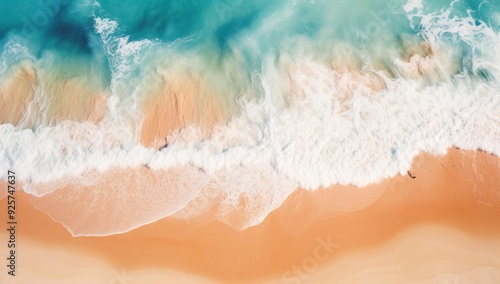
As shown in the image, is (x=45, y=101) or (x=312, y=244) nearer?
(x=312, y=244)

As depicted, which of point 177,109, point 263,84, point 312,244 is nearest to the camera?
point 312,244

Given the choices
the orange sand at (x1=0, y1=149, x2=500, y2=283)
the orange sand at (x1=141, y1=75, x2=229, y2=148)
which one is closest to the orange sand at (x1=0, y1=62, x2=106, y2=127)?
the orange sand at (x1=141, y1=75, x2=229, y2=148)

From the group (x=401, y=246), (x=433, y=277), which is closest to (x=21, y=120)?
(x=401, y=246)

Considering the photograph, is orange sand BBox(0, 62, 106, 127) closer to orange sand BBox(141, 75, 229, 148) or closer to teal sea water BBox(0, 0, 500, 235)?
teal sea water BBox(0, 0, 500, 235)

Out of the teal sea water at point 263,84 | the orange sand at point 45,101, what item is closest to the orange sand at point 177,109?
the teal sea water at point 263,84

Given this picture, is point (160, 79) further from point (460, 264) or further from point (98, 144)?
point (460, 264)

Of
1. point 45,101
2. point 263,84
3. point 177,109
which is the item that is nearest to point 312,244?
point 263,84

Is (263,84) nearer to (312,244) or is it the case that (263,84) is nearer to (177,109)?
(177,109)

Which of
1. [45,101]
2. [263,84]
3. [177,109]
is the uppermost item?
[45,101]
